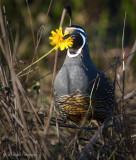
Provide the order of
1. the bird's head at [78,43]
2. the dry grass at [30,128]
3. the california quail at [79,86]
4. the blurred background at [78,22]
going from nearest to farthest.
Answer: the dry grass at [30,128], the california quail at [79,86], the bird's head at [78,43], the blurred background at [78,22]

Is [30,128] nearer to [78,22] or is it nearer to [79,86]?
[79,86]

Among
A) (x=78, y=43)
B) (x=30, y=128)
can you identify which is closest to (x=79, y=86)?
(x=78, y=43)

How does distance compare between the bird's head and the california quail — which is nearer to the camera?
the california quail

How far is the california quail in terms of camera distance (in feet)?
9.39

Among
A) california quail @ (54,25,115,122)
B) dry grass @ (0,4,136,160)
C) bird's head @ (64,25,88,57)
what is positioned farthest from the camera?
bird's head @ (64,25,88,57)

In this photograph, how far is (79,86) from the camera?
9.43ft

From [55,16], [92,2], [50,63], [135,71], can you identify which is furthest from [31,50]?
[92,2]

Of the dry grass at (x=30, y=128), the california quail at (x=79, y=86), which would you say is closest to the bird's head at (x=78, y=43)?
the california quail at (x=79, y=86)

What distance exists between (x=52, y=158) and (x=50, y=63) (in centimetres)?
326

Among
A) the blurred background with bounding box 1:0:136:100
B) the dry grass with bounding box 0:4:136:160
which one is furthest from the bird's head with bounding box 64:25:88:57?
the blurred background with bounding box 1:0:136:100

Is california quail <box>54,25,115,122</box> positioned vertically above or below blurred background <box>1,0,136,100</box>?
below

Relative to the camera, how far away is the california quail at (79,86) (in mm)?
2861

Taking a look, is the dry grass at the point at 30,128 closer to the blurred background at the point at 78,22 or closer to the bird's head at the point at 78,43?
the bird's head at the point at 78,43

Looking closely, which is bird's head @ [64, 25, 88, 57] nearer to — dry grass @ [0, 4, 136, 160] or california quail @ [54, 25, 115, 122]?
california quail @ [54, 25, 115, 122]
